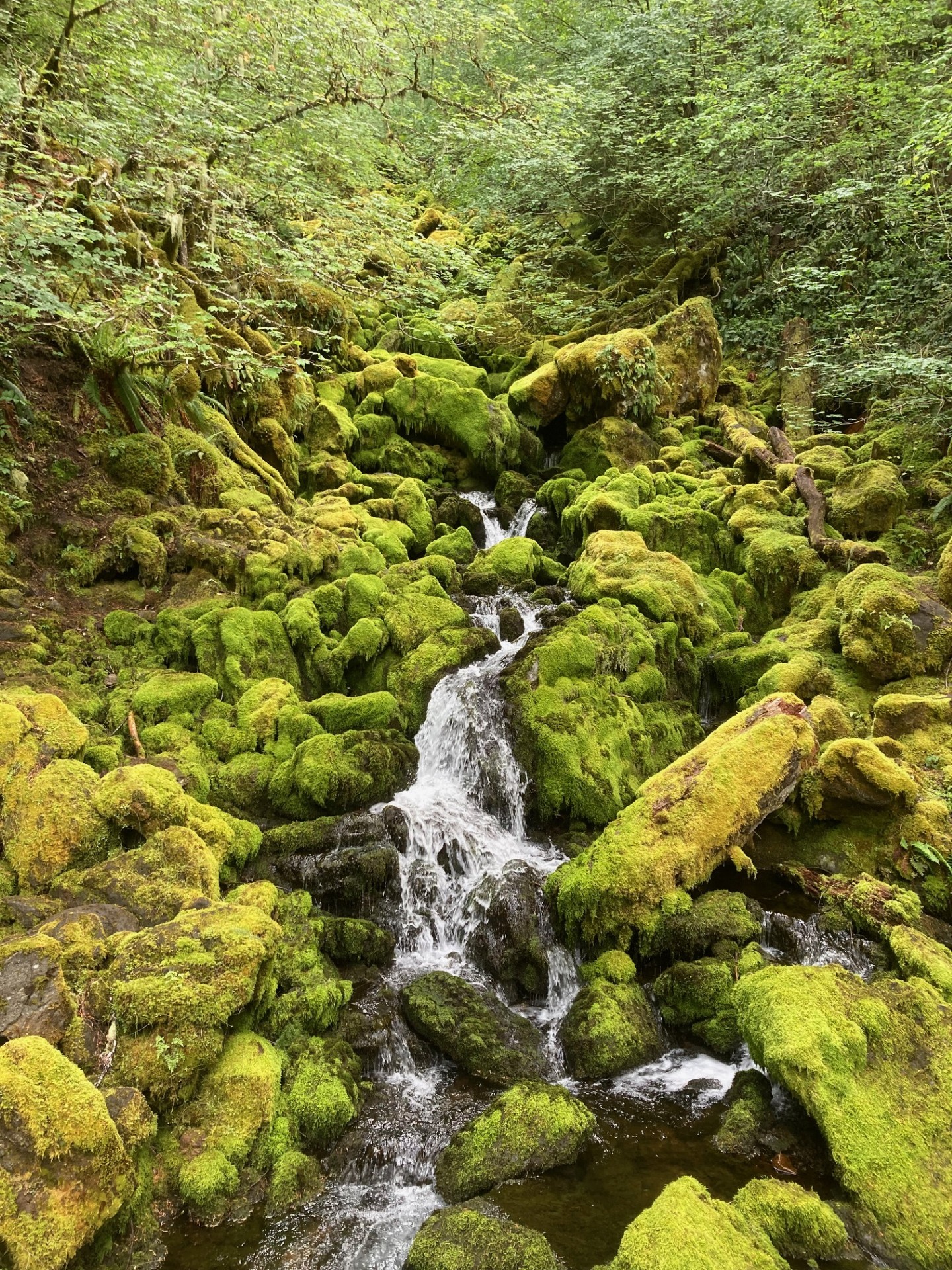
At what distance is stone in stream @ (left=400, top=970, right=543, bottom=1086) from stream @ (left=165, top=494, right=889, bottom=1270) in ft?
0.44

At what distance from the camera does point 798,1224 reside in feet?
13.3

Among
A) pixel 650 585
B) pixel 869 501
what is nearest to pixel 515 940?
pixel 650 585

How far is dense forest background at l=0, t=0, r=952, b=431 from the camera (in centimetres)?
914

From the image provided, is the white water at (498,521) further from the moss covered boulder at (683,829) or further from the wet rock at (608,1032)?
the wet rock at (608,1032)

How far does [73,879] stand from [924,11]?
19.3 meters

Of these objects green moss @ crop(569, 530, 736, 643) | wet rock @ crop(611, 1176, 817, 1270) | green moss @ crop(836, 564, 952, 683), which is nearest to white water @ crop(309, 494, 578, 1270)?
green moss @ crop(569, 530, 736, 643)

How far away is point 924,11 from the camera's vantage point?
13055 mm

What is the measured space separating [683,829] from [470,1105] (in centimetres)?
314

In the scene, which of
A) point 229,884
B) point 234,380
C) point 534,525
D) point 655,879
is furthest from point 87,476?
point 655,879

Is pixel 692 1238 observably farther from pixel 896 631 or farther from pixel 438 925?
pixel 896 631

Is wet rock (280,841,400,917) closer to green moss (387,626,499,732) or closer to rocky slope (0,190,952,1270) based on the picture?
rocky slope (0,190,952,1270)

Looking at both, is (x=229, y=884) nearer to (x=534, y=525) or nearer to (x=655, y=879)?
(x=655, y=879)

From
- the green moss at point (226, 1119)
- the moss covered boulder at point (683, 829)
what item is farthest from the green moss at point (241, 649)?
the green moss at point (226, 1119)

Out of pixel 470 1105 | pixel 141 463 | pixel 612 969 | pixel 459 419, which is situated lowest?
pixel 470 1105
